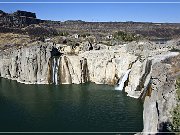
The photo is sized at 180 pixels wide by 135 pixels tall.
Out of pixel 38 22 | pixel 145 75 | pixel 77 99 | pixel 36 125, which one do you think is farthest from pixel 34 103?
pixel 38 22

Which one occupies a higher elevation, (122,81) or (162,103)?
(162,103)

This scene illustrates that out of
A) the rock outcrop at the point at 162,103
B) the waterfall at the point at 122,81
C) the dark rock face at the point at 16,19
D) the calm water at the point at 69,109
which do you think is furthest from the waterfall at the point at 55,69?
the dark rock face at the point at 16,19

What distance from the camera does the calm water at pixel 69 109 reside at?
129 ft

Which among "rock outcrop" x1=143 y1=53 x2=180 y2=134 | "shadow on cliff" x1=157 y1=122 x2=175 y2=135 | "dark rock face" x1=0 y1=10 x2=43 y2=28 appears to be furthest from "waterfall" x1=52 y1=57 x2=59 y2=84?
"dark rock face" x1=0 y1=10 x2=43 y2=28

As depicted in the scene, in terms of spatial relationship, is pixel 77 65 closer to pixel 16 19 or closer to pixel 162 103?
pixel 162 103

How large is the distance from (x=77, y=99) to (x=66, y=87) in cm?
1046

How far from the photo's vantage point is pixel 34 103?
51469mm

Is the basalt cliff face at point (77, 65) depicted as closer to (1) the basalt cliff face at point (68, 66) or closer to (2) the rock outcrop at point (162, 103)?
(1) the basalt cliff face at point (68, 66)

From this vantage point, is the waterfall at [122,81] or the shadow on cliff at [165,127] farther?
the waterfall at [122,81]

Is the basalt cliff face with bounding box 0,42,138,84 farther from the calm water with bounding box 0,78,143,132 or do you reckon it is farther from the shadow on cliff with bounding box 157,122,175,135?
the shadow on cliff with bounding box 157,122,175,135

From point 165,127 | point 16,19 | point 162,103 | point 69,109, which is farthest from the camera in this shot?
point 16,19

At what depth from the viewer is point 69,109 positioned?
47000mm

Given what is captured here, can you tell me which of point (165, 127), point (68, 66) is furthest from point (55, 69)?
point (165, 127)

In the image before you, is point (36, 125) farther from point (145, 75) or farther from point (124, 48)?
point (124, 48)
